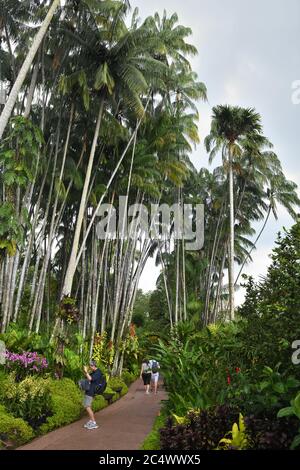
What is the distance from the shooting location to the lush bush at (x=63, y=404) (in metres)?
7.69

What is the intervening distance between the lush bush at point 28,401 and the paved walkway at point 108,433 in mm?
373

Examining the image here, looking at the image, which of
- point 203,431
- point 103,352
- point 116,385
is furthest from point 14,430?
point 103,352

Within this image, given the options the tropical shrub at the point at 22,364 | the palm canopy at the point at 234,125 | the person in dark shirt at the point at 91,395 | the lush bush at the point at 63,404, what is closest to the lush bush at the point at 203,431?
the person in dark shirt at the point at 91,395

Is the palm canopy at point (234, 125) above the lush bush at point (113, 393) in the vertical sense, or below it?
above

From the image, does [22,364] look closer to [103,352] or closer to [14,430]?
[14,430]

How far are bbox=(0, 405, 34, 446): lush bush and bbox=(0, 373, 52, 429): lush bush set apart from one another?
1.48 ft

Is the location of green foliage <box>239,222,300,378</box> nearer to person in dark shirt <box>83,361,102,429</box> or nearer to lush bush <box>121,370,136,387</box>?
person in dark shirt <box>83,361,102,429</box>

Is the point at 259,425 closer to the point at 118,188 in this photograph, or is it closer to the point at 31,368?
the point at 31,368

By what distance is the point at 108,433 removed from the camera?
7367 millimetres

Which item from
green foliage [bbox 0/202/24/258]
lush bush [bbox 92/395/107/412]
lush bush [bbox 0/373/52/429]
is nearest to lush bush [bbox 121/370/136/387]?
lush bush [bbox 92/395/107/412]

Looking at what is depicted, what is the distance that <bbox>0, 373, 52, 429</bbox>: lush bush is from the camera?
7.25m

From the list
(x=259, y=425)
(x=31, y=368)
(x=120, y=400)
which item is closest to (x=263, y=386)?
(x=259, y=425)

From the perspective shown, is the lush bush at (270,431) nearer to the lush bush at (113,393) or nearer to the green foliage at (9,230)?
the green foliage at (9,230)

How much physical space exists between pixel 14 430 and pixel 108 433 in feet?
5.47
